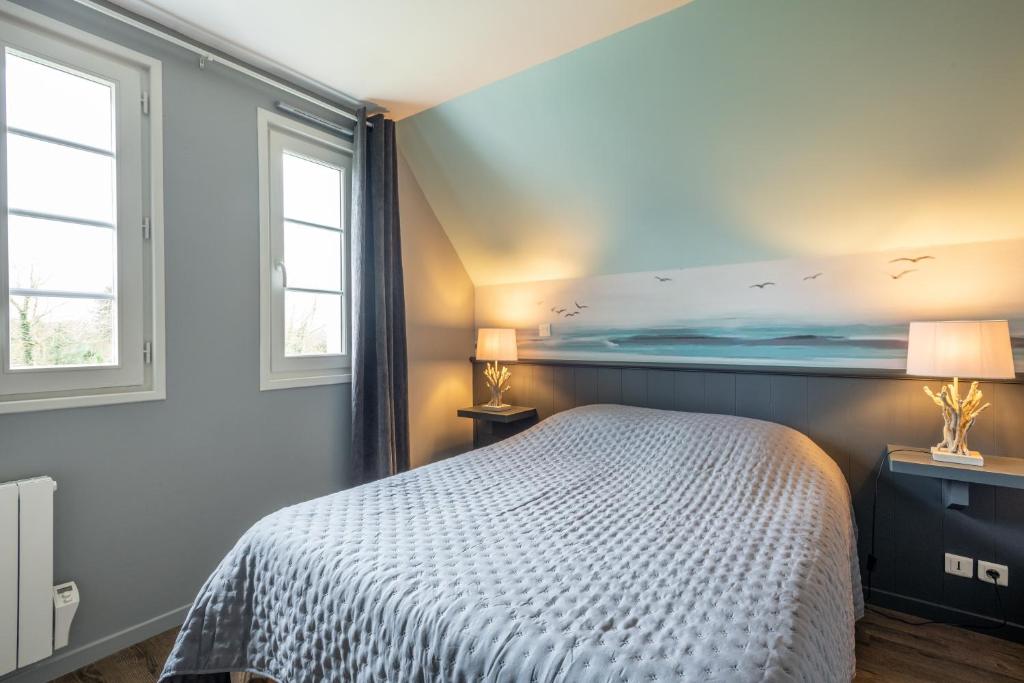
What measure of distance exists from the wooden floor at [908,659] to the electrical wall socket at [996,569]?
21 centimetres

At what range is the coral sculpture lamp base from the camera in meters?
1.73

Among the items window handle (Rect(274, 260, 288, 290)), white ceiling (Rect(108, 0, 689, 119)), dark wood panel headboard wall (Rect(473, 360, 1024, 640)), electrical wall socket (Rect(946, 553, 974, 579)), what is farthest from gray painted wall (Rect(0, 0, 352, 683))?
electrical wall socket (Rect(946, 553, 974, 579))

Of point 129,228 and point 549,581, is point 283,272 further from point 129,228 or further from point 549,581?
point 549,581

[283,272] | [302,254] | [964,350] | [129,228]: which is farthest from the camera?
[302,254]

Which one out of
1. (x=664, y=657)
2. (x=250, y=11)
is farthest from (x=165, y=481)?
(x=664, y=657)

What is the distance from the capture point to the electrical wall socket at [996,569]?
1883 mm

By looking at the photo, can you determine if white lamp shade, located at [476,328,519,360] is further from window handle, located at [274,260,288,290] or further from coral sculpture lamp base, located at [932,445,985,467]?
coral sculpture lamp base, located at [932,445,985,467]

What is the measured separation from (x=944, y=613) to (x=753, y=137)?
2.07 m

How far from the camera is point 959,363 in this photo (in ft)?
5.58

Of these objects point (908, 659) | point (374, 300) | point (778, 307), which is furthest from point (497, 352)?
point (908, 659)

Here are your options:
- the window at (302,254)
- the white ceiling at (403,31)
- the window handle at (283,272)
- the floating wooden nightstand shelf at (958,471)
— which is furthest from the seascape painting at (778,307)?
the window handle at (283,272)

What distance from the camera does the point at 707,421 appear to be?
2180mm

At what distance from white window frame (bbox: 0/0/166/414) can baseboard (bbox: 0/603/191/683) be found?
2.81 feet

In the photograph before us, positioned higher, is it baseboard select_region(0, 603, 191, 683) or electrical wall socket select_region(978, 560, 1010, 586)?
electrical wall socket select_region(978, 560, 1010, 586)
